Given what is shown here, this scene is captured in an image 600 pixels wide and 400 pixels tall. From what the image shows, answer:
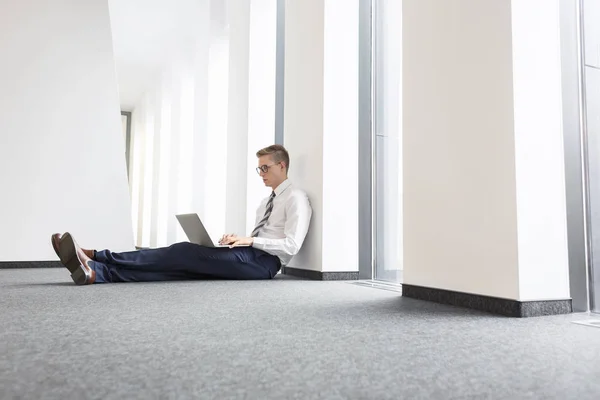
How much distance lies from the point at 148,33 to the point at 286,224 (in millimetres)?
5470

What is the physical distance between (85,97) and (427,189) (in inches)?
Answer: 132

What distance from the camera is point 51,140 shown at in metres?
4.21

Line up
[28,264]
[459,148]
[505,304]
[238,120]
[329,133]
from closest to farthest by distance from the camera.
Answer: [505,304] < [459,148] < [329,133] < [28,264] < [238,120]

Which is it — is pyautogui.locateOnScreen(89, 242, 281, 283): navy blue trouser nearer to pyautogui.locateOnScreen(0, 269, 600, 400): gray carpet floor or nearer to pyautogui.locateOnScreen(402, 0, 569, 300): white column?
pyautogui.locateOnScreen(0, 269, 600, 400): gray carpet floor

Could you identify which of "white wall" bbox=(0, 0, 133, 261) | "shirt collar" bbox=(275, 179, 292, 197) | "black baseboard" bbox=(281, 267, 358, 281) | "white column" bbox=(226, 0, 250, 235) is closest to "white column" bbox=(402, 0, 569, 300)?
"black baseboard" bbox=(281, 267, 358, 281)

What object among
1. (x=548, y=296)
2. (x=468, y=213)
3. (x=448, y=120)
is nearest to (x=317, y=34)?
(x=448, y=120)

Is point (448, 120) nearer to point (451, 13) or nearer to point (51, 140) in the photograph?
point (451, 13)

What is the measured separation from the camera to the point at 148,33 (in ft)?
24.5

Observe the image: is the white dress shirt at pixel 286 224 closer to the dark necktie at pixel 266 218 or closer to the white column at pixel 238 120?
the dark necktie at pixel 266 218

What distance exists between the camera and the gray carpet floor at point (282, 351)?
0.87 meters

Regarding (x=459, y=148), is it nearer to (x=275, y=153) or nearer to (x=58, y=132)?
(x=275, y=153)

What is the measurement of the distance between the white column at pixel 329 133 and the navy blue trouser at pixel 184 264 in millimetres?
357

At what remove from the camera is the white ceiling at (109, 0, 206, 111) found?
6578mm

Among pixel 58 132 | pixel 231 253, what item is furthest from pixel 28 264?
pixel 231 253
